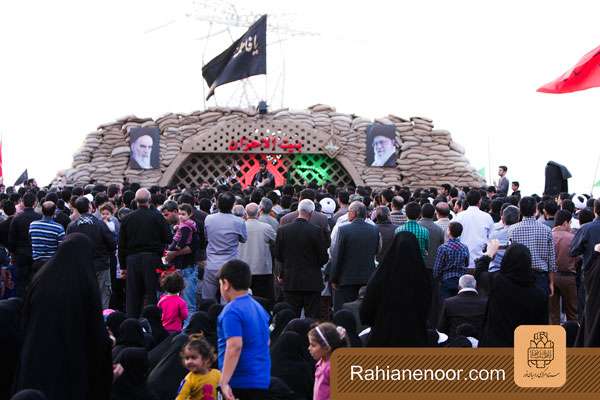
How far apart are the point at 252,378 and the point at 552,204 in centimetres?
632

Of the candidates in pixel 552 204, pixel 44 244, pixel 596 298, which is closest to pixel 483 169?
pixel 552 204

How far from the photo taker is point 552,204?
11.6 metres

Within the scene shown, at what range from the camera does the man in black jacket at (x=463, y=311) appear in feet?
27.5

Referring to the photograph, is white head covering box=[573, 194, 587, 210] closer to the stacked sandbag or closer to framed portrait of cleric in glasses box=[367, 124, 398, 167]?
the stacked sandbag

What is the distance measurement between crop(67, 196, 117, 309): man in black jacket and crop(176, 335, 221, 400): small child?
4655 mm

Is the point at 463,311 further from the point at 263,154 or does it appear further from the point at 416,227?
the point at 263,154

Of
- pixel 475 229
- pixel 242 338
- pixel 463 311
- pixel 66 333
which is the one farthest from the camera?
pixel 475 229

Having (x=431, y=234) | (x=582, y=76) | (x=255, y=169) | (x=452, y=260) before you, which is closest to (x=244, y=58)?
(x=255, y=169)

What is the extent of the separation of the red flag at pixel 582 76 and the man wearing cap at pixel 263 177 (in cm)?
1182

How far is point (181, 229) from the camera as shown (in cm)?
1089

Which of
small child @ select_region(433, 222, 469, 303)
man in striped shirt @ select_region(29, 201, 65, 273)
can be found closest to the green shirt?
small child @ select_region(433, 222, 469, 303)

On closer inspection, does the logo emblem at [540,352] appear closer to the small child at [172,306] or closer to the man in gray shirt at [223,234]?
the small child at [172,306]

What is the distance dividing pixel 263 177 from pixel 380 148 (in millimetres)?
3152

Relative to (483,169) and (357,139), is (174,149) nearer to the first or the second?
(357,139)
